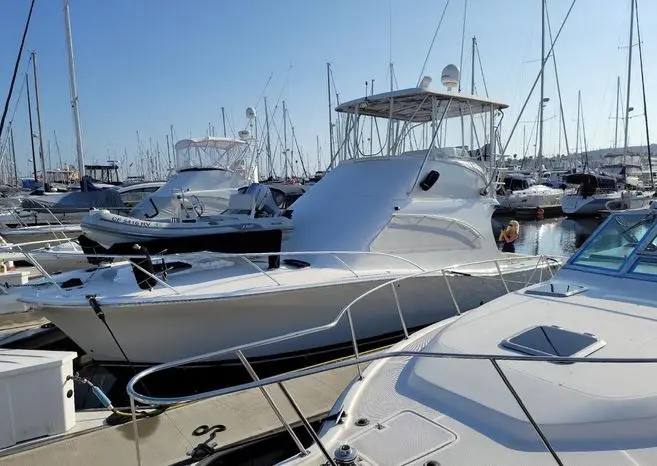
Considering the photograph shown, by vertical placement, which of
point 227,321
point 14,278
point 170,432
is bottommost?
point 170,432

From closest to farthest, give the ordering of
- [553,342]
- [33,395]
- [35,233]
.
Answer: [553,342], [33,395], [35,233]

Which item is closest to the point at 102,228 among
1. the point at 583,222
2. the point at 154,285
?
the point at 154,285

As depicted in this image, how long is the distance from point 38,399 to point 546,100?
33874mm

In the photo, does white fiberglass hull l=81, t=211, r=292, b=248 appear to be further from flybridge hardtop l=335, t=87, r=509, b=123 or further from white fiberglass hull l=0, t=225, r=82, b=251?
white fiberglass hull l=0, t=225, r=82, b=251

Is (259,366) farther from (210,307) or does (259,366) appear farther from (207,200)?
(207,200)

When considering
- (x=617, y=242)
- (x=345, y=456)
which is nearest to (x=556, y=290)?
(x=617, y=242)

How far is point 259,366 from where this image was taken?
6.81m

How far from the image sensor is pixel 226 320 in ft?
20.4

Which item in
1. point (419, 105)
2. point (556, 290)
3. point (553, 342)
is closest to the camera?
point (553, 342)

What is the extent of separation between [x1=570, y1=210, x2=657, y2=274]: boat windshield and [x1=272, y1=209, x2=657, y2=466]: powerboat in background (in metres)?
0.34

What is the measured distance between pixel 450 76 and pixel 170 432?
810 cm

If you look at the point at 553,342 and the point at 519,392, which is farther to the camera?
the point at 553,342

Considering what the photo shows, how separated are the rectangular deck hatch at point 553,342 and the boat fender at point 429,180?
4.76 metres

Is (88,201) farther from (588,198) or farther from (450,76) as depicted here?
(588,198)
